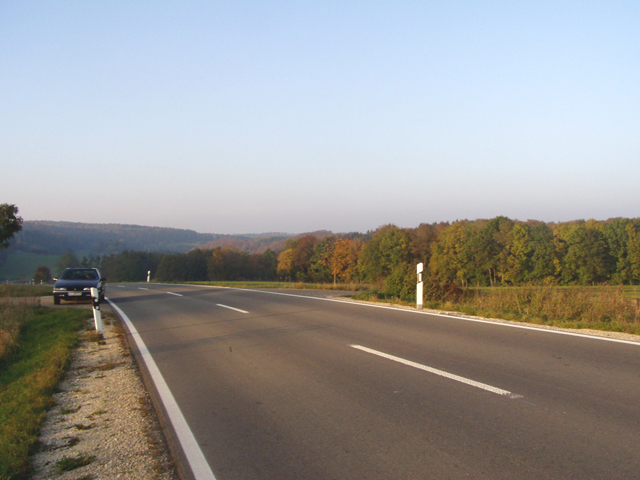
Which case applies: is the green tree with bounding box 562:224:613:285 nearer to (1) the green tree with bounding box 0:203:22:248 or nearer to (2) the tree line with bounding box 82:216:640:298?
(2) the tree line with bounding box 82:216:640:298

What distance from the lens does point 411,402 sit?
482 centimetres

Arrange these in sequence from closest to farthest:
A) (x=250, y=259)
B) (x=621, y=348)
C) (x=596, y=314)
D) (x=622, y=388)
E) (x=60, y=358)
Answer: (x=622, y=388) → (x=621, y=348) → (x=60, y=358) → (x=596, y=314) → (x=250, y=259)

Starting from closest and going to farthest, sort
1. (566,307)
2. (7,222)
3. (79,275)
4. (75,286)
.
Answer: (566,307), (75,286), (79,275), (7,222)

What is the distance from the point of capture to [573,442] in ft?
12.1

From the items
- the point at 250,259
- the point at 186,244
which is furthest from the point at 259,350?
the point at 186,244

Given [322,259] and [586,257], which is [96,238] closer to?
[322,259]

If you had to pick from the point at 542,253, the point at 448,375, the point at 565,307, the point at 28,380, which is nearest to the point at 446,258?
the point at 542,253

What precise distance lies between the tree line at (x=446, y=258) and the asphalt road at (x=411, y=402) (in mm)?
6715

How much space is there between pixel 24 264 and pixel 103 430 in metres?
122

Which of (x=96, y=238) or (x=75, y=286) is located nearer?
(x=75, y=286)

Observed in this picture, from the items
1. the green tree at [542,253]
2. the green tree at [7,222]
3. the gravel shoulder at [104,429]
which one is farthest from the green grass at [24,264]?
the gravel shoulder at [104,429]

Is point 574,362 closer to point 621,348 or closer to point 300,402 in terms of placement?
point 621,348

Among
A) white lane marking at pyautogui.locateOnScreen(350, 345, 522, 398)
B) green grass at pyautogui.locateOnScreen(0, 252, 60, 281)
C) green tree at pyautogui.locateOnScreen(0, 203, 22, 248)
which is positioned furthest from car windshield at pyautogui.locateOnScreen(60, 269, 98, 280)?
green grass at pyautogui.locateOnScreen(0, 252, 60, 281)

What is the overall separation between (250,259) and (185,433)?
375 feet
